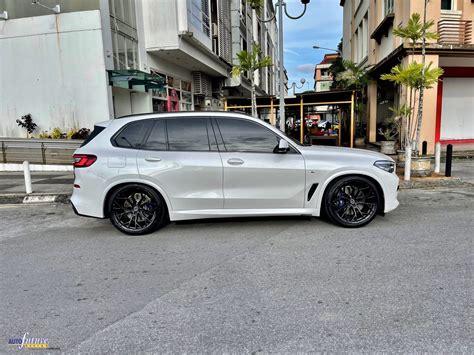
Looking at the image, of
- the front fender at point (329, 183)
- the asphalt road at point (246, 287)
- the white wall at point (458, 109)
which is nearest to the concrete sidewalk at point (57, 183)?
the asphalt road at point (246, 287)

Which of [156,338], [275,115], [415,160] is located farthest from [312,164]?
[275,115]

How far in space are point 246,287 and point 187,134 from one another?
8.83 ft

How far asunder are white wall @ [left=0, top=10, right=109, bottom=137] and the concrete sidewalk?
3.26m

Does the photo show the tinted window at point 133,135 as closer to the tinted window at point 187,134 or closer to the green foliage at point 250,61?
the tinted window at point 187,134

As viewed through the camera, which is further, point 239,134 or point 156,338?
point 239,134

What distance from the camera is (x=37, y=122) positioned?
14.2 meters

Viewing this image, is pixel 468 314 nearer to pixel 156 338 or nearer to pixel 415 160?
pixel 156 338

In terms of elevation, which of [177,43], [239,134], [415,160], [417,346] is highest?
[177,43]

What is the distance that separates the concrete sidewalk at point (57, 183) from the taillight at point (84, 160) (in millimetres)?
3271

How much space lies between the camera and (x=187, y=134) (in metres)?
5.53

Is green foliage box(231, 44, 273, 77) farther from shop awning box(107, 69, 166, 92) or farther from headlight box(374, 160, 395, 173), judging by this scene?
headlight box(374, 160, 395, 173)

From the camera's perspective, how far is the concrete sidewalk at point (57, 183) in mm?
8438

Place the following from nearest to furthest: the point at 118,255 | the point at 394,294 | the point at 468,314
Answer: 1. the point at 468,314
2. the point at 394,294
3. the point at 118,255

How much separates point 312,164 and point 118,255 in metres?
2.98
